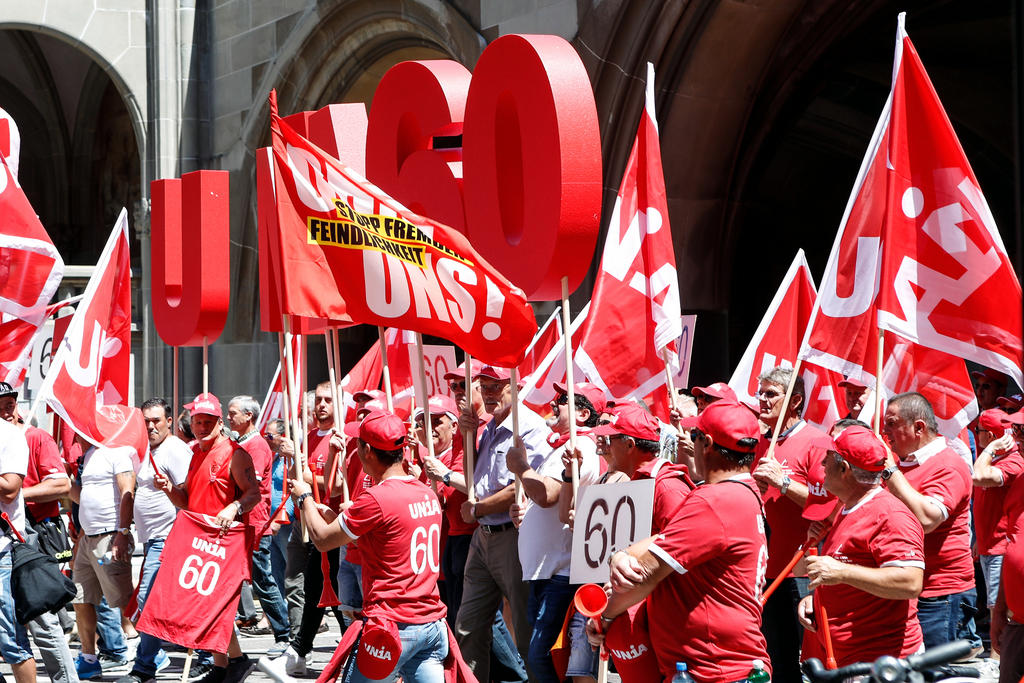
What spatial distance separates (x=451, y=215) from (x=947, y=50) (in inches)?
402

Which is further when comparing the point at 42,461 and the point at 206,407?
the point at 42,461

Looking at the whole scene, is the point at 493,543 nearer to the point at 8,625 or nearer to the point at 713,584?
the point at 8,625

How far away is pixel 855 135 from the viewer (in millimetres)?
16578

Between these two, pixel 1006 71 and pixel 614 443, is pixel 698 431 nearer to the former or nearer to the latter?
pixel 614 443

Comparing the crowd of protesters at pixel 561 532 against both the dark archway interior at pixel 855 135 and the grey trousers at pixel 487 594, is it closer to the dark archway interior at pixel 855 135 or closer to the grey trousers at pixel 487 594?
the grey trousers at pixel 487 594

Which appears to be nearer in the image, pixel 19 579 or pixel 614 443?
pixel 614 443

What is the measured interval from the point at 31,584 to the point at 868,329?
430 cm

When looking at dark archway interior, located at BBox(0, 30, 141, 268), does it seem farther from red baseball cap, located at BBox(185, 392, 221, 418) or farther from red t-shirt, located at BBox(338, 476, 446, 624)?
red t-shirt, located at BBox(338, 476, 446, 624)

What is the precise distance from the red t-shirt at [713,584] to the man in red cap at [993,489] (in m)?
3.66

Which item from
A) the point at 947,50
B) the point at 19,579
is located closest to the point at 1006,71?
the point at 947,50

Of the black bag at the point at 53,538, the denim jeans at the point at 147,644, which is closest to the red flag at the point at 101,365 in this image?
the black bag at the point at 53,538

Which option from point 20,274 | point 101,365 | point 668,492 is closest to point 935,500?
point 668,492

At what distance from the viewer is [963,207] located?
20.9 feet

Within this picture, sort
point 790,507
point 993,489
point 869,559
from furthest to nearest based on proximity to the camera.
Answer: point 993,489 → point 790,507 → point 869,559
